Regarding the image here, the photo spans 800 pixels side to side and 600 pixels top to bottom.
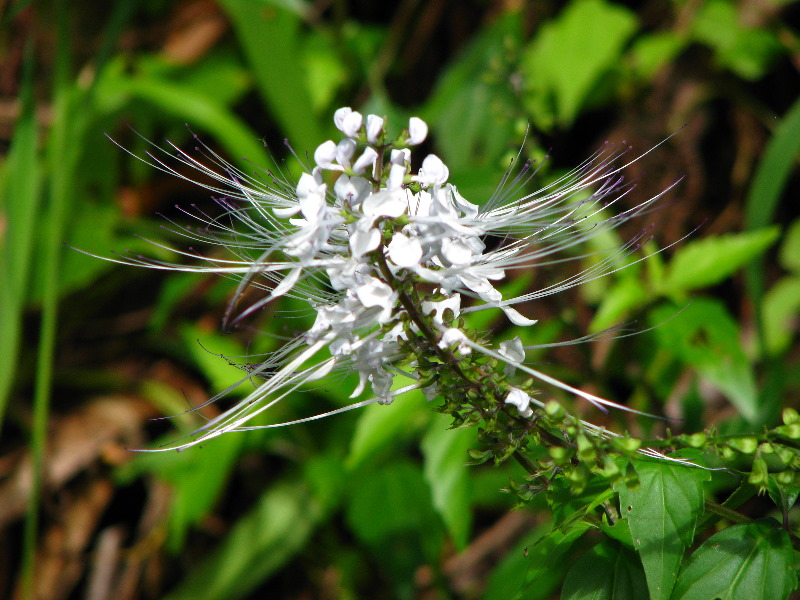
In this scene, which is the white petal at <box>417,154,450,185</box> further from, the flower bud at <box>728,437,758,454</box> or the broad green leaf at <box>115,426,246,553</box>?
the broad green leaf at <box>115,426,246,553</box>

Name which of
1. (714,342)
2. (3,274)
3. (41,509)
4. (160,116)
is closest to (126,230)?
(160,116)

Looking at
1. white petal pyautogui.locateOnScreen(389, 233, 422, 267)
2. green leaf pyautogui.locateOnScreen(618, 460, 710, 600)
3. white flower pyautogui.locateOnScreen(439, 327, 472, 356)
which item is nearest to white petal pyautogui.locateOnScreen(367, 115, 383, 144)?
white petal pyautogui.locateOnScreen(389, 233, 422, 267)

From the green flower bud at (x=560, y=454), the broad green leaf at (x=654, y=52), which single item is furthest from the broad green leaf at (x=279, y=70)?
the green flower bud at (x=560, y=454)

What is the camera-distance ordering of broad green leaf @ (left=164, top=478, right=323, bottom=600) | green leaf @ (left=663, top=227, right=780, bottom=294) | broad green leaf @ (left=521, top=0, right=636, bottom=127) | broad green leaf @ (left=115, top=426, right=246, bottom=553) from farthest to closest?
1. broad green leaf @ (left=521, top=0, right=636, bottom=127)
2. broad green leaf @ (left=164, top=478, right=323, bottom=600)
3. broad green leaf @ (left=115, top=426, right=246, bottom=553)
4. green leaf @ (left=663, top=227, right=780, bottom=294)

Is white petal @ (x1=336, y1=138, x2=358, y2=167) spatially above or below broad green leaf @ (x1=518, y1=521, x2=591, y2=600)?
above

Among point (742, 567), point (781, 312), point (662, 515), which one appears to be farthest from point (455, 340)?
point (781, 312)

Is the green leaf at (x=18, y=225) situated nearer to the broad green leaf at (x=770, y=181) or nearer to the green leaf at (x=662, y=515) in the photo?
the green leaf at (x=662, y=515)

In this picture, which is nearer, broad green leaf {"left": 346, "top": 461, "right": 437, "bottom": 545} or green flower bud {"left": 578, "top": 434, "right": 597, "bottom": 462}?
green flower bud {"left": 578, "top": 434, "right": 597, "bottom": 462}

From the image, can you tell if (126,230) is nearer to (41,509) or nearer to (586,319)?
(41,509)
